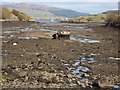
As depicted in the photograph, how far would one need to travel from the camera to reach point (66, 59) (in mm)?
21797

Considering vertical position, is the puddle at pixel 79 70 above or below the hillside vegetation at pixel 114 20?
below

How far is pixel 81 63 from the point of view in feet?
66.6

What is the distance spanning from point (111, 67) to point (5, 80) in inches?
351

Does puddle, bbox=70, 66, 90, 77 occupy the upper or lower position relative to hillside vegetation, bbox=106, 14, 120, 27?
lower

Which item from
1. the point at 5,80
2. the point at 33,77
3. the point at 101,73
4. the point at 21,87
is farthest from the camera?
the point at 101,73

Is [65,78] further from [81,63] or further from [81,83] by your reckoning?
[81,63]

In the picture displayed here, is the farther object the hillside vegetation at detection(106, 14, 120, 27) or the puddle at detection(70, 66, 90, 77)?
the hillside vegetation at detection(106, 14, 120, 27)

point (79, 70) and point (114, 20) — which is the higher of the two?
point (114, 20)

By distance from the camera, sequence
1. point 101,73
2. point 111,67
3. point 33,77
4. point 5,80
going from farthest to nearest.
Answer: point 111,67, point 101,73, point 33,77, point 5,80

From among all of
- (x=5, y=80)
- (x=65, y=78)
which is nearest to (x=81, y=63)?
(x=65, y=78)

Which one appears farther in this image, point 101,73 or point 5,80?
point 101,73

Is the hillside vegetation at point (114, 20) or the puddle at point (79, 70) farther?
the hillside vegetation at point (114, 20)

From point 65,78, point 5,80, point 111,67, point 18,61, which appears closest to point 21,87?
point 5,80

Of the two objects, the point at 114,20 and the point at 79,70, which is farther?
the point at 114,20
